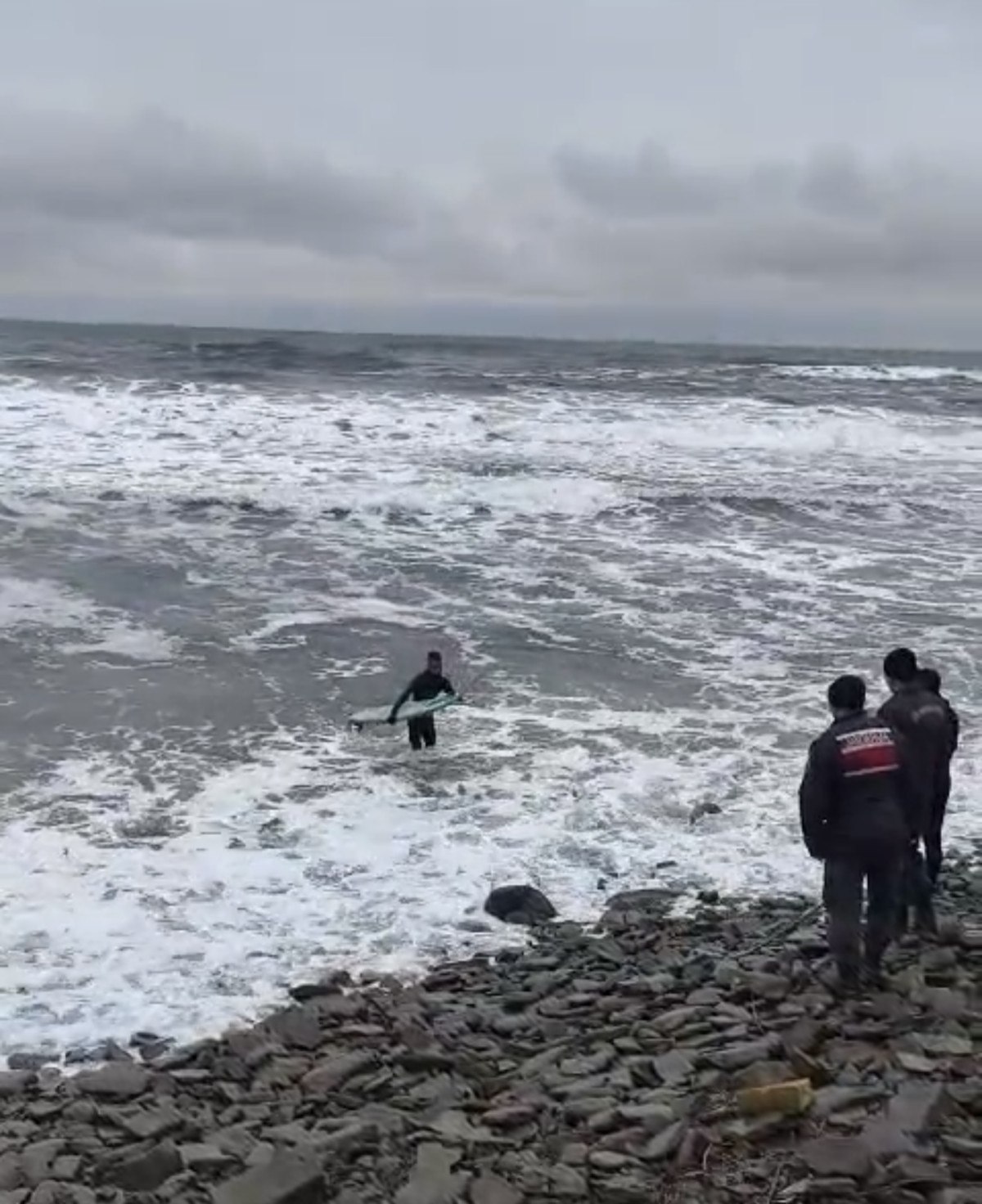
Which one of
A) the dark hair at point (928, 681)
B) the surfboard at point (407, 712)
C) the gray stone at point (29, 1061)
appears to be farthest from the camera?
the surfboard at point (407, 712)

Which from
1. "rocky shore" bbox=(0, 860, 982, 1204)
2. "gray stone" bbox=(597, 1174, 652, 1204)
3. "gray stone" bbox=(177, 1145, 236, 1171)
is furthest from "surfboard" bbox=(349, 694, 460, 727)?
"gray stone" bbox=(597, 1174, 652, 1204)

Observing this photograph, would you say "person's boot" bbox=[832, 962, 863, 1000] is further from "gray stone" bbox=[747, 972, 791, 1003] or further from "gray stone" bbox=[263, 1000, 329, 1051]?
"gray stone" bbox=[263, 1000, 329, 1051]

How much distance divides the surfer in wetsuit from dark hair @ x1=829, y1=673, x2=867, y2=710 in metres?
5.49

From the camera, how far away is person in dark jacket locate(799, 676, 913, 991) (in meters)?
6.70

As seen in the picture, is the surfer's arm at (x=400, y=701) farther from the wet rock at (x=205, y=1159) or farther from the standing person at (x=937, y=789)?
the wet rock at (x=205, y=1159)

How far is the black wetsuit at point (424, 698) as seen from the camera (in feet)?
38.6

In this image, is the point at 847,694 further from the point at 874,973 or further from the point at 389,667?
the point at 389,667

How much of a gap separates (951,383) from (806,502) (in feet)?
111

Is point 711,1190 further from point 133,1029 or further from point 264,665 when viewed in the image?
point 264,665

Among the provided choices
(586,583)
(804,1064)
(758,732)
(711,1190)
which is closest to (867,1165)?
(711,1190)

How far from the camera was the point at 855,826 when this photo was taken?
6.77m

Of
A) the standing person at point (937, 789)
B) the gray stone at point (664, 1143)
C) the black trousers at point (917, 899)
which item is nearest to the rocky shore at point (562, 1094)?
the gray stone at point (664, 1143)

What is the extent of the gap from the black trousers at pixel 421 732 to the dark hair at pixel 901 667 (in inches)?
192

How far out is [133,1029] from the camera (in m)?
7.04
